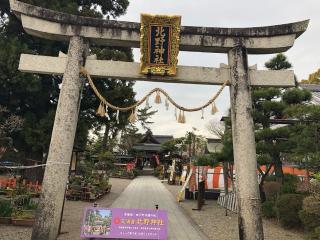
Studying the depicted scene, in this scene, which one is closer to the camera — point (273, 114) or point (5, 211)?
point (5, 211)

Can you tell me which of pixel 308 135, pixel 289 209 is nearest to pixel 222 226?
pixel 289 209

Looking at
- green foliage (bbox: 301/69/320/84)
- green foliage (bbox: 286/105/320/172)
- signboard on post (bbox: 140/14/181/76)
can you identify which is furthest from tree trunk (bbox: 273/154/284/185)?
green foliage (bbox: 301/69/320/84)

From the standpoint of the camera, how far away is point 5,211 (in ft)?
34.5

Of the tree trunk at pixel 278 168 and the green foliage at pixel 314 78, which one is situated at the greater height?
the green foliage at pixel 314 78

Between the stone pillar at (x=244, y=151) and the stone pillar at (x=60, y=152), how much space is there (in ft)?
13.6

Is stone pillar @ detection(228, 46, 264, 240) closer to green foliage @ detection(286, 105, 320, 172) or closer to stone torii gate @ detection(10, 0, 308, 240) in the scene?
stone torii gate @ detection(10, 0, 308, 240)

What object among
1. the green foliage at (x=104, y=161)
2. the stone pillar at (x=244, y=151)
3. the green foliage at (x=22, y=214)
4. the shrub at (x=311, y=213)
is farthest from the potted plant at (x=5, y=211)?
the green foliage at (x=104, y=161)

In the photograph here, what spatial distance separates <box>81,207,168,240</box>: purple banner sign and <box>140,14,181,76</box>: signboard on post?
3.80 m

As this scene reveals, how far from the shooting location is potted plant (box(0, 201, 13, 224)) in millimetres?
10281

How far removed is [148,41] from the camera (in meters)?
8.81

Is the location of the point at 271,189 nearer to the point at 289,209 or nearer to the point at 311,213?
the point at 289,209

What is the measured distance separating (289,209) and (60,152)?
26.6 ft

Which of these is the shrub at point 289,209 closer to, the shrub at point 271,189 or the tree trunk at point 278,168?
the tree trunk at point 278,168

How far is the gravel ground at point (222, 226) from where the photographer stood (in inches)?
416
